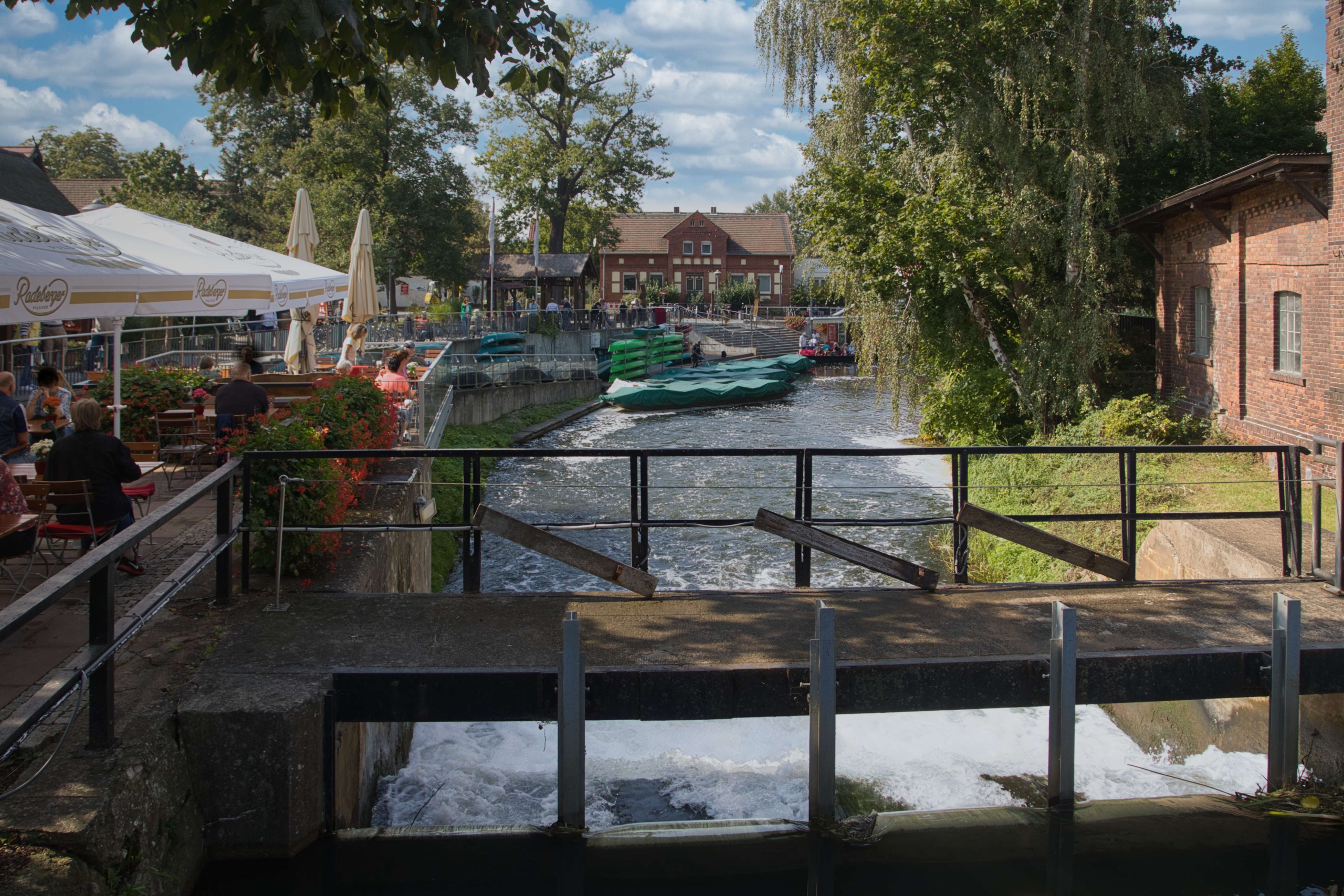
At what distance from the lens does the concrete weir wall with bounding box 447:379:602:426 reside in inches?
1085

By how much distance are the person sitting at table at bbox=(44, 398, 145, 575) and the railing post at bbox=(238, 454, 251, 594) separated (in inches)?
34.4

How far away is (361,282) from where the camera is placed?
18094 millimetres

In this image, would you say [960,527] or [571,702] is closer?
[571,702]

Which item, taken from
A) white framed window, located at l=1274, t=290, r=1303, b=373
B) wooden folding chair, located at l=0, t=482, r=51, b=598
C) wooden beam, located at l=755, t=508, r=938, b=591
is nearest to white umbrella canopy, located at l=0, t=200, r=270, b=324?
wooden folding chair, located at l=0, t=482, r=51, b=598

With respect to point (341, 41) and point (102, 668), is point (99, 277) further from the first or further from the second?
point (102, 668)

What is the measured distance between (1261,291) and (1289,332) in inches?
35.6

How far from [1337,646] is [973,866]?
2.52m

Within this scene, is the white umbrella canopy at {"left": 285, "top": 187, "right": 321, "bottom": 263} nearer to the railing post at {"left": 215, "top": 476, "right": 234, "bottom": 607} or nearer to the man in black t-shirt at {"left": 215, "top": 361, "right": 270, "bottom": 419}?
the man in black t-shirt at {"left": 215, "top": 361, "right": 270, "bottom": 419}

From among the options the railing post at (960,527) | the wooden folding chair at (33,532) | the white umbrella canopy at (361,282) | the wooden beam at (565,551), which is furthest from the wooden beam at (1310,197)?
the wooden folding chair at (33,532)

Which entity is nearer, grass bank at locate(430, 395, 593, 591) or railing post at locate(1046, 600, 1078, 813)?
railing post at locate(1046, 600, 1078, 813)

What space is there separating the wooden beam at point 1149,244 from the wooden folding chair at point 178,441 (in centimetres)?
1770

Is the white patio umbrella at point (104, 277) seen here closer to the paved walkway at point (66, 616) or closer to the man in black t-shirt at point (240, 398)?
the man in black t-shirt at point (240, 398)

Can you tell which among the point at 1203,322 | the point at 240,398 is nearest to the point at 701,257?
the point at 1203,322

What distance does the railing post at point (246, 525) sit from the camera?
6.74 m
